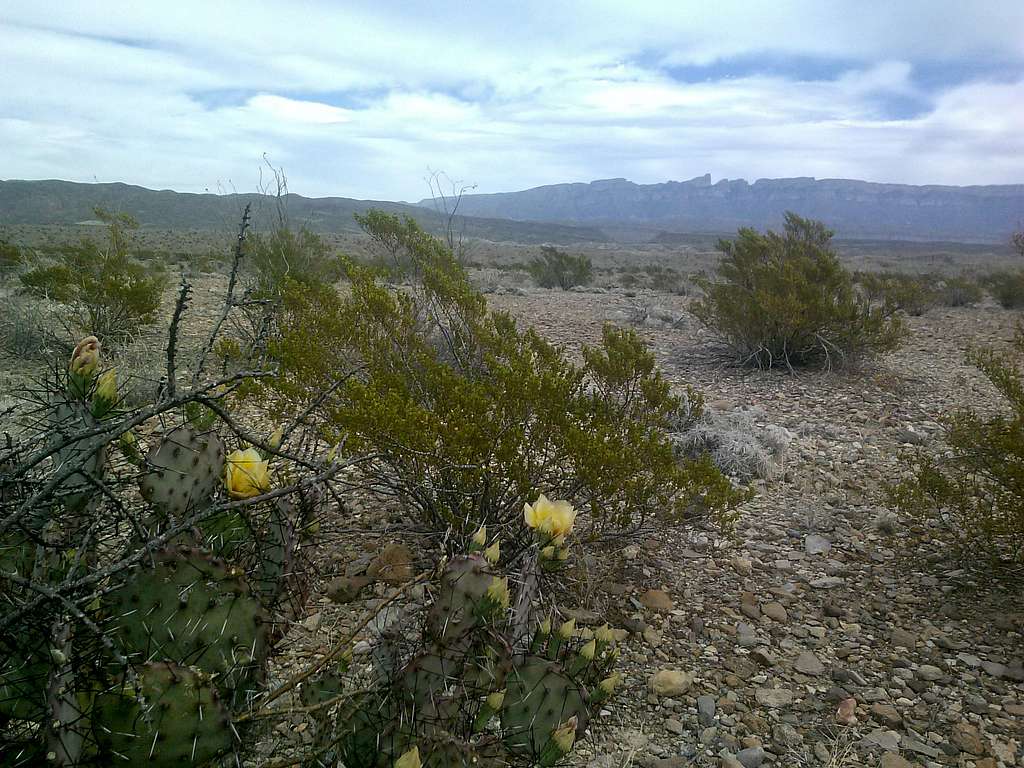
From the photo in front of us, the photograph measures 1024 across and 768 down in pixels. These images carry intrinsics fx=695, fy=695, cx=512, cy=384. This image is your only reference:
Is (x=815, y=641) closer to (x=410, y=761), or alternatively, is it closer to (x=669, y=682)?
(x=669, y=682)

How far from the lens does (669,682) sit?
8.25ft

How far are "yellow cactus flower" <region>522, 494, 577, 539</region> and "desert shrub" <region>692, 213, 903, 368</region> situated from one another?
6.53m

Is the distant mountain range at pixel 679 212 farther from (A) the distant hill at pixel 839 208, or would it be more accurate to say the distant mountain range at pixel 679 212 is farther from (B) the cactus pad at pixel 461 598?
(B) the cactus pad at pixel 461 598

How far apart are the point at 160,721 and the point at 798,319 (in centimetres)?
753

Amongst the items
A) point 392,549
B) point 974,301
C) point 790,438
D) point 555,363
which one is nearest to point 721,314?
point 790,438

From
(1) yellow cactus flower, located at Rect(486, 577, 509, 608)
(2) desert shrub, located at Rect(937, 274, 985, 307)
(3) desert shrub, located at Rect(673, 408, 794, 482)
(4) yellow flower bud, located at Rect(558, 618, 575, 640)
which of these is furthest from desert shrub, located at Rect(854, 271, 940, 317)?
(1) yellow cactus flower, located at Rect(486, 577, 509, 608)

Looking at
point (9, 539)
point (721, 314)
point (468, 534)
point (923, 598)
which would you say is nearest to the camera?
point (9, 539)

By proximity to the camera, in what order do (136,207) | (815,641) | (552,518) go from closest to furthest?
(552,518)
(815,641)
(136,207)

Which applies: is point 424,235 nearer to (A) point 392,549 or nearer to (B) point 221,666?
(A) point 392,549

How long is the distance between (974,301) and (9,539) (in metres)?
17.9

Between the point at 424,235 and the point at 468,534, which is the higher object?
the point at 424,235

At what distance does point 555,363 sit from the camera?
3510mm

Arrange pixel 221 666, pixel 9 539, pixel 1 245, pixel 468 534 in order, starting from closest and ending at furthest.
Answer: pixel 221 666
pixel 9 539
pixel 468 534
pixel 1 245

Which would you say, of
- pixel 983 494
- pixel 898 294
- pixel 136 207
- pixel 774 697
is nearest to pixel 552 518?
pixel 774 697
